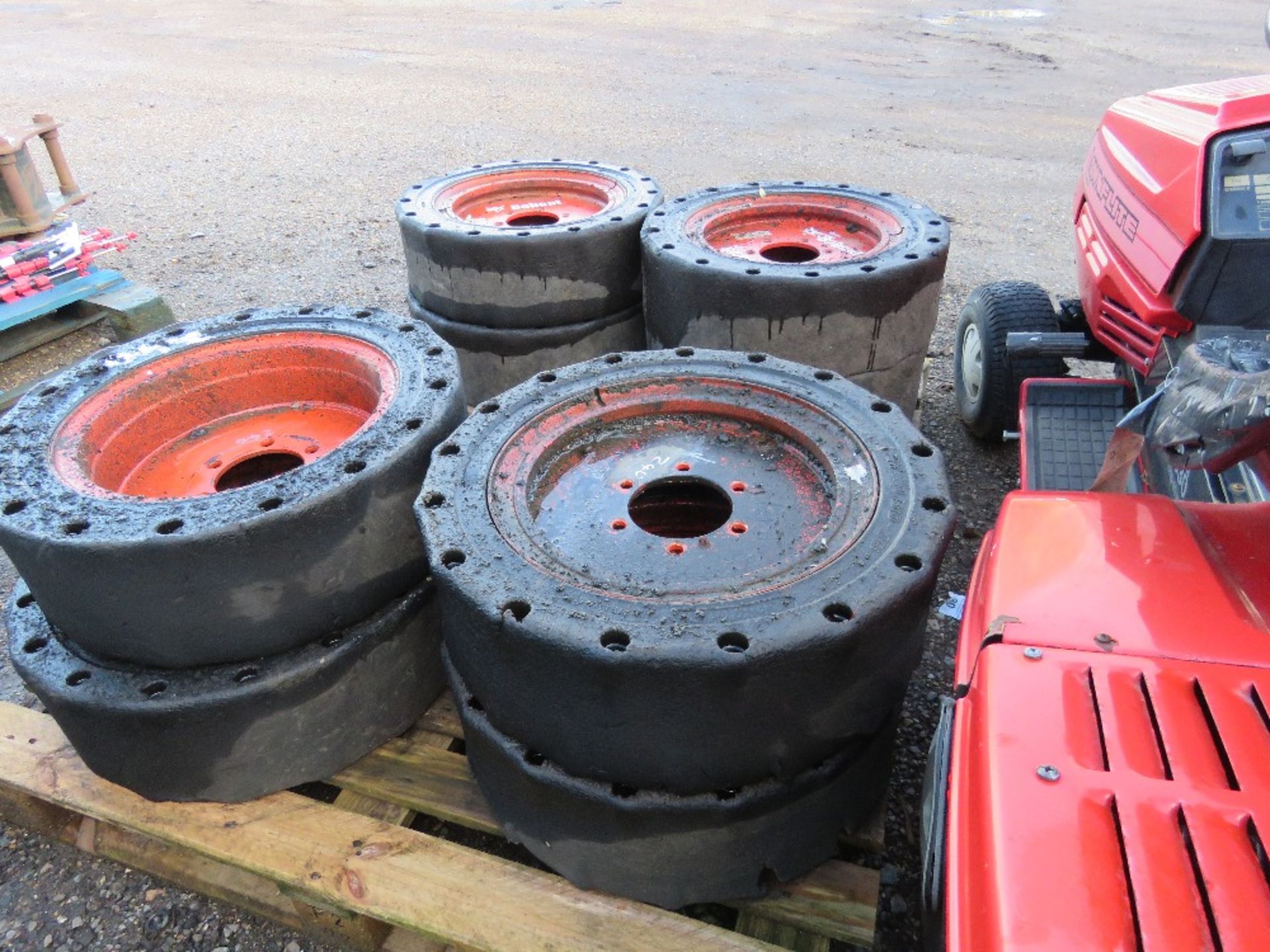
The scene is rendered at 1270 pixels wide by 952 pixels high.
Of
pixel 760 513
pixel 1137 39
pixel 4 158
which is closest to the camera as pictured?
pixel 760 513

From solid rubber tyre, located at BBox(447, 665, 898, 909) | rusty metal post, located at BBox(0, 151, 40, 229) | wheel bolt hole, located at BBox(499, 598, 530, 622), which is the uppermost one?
rusty metal post, located at BBox(0, 151, 40, 229)

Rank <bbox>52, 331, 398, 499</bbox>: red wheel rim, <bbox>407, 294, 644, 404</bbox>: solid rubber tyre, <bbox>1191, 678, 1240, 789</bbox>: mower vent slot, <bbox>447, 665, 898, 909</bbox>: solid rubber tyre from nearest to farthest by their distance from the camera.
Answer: <bbox>1191, 678, 1240, 789</bbox>: mower vent slot, <bbox>447, 665, 898, 909</bbox>: solid rubber tyre, <bbox>52, 331, 398, 499</bbox>: red wheel rim, <bbox>407, 294, 644, 404</bbox>: solid rubber tyre

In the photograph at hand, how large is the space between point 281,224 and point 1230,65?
7395 mm

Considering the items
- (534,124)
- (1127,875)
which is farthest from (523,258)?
(534,124)

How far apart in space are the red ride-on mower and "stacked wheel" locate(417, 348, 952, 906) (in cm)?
18

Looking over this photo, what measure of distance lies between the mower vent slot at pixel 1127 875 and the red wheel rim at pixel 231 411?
1336 mm

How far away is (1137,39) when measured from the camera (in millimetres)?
8391

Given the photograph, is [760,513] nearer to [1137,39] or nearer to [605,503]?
[605,503]

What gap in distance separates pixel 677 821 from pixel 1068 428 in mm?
1603

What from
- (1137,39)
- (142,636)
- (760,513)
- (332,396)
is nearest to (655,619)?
(760,513)

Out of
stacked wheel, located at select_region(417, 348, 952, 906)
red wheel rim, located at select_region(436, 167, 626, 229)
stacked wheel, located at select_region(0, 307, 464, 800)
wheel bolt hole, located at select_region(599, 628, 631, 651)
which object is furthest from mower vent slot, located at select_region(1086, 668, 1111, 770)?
red wheel rim, located at select_region(436, 167, 626, 229)

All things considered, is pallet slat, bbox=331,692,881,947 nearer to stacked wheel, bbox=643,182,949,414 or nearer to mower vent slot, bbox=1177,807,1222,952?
mower vent slot, bbox=1177,807,1222,952

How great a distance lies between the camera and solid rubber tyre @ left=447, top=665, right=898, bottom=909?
1.27 m

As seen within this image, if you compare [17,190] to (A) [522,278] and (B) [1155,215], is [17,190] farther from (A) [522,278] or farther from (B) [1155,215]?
(B) [1155,215]
